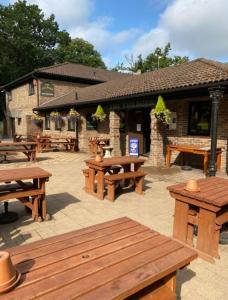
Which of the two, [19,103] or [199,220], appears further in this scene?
[19,103]

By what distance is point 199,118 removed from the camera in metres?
9.38

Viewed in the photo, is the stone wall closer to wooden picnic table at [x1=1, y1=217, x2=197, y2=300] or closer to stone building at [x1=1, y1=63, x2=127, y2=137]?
wooden picnic table at [x1=1, y1=217, x2=197, y2=300]

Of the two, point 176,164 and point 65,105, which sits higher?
point 65,105

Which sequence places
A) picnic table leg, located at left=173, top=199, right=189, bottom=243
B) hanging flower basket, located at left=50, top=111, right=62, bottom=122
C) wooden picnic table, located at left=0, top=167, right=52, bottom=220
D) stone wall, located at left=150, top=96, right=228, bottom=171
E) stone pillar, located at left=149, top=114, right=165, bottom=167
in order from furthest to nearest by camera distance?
hanging flower basket, located at left=50, top=111, right=62, bottom=122 < stone pillar, located at left=149, top=114, right=165, bottom=167 < stone wall, located at left=150, top=96, right=228, bottom=171 < wooden picnic table, located at left=0, top=167, right=52, bottom=220 < picnic table leg, located at left=173, top=199, right=189, bottom=243

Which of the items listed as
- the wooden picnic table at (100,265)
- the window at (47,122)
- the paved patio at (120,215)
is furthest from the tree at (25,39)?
the wooden picnic table at (100,265)

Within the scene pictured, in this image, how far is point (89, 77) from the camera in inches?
847

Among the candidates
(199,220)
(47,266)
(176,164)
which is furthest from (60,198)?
(176,164)

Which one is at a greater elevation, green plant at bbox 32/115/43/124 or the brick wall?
the brick wall

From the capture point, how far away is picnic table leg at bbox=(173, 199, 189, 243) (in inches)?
140

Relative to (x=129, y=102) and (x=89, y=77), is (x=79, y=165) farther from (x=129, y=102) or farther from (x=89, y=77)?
(x=89, y=77)

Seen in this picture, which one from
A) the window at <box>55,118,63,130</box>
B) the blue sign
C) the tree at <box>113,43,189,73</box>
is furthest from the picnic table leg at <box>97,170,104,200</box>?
the tree at <box>113,43,189,73</box>

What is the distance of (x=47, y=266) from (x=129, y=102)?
31.5 ft

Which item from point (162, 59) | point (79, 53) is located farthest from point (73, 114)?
point (79, 53)

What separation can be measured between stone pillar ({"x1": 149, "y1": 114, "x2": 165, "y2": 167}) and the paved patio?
5.78 feet
